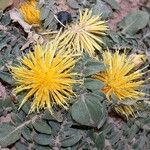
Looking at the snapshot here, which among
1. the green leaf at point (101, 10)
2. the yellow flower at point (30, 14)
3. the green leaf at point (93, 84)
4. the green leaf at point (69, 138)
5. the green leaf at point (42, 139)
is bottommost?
the green leaf at point (69, 138)

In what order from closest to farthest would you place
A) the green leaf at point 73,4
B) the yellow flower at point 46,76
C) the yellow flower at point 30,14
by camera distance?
1. the yellow flower at point 46,76
2. the yellow flower at point 30,14
3. the green leaf at point 73,4

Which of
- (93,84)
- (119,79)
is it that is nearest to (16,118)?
(93,84)

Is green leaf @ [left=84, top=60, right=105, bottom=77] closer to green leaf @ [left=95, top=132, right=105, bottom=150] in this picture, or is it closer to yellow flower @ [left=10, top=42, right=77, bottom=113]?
yellow flower @ [left=10, top=42, right=77, bottom=113]

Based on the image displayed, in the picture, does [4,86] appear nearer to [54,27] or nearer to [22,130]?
[22,130]

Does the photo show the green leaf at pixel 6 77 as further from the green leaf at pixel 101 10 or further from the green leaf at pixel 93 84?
the green leaf at pixel 101 10

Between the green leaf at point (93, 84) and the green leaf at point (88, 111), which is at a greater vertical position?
the green leaf at point (93, 84)

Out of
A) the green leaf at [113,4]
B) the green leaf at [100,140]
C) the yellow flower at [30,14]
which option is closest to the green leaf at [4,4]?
the yellow flower at [30,14]

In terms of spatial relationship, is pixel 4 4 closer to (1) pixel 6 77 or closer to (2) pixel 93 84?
(1) pixel 6 77
